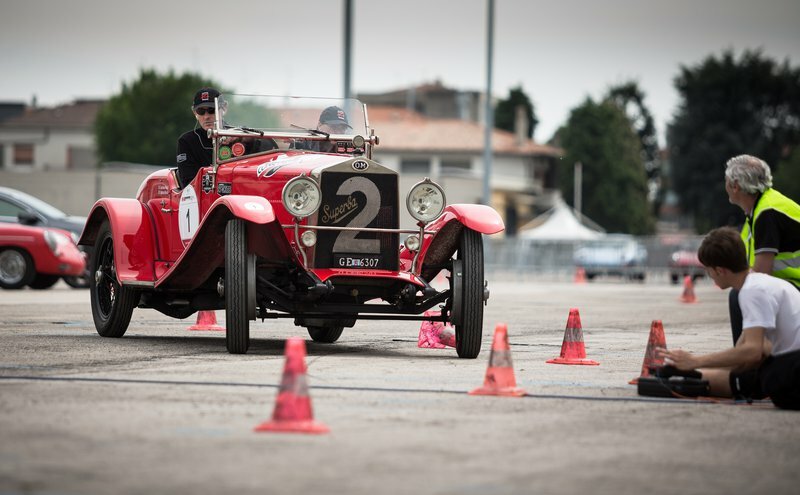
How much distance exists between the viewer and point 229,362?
9375mm

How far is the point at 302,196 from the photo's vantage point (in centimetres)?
1020

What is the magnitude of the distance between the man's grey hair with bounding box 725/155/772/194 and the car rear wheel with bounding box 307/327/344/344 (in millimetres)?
4663

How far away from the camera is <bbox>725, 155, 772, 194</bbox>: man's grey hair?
844 cm

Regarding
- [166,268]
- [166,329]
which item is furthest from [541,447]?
[166,329]

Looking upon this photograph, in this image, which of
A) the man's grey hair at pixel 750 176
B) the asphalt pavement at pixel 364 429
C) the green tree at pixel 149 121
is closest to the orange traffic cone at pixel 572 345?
the asphalt pavement at pixel 364 429

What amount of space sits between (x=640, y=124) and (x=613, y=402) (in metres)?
97.1

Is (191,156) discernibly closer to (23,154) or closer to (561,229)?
(561,229)

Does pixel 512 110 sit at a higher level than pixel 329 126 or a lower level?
higher

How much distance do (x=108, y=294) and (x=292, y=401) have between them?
6619 mm

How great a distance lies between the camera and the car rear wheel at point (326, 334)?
12250mm

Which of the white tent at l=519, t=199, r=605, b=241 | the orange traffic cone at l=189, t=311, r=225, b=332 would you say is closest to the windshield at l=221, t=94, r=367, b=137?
the orange traffic cone at l=189, t=311, r=225, b=332

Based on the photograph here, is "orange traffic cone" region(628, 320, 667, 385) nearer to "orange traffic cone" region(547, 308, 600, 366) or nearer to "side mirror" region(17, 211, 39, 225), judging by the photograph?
"orange traffic cone" region(547, 308, 600, 366)

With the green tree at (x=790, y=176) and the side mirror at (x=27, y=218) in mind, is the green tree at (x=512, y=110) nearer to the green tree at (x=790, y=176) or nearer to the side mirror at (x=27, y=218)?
the green tree at (x=790, y=176)

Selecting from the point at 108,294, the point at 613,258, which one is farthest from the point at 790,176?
the point at 108,294
